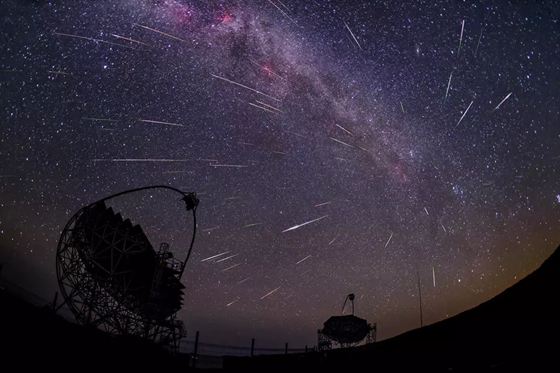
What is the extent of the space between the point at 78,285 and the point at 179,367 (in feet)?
35.9

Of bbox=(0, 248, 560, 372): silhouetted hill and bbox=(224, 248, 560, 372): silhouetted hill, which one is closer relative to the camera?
bbox=(224, 248, 560, 372): silhouetted hill

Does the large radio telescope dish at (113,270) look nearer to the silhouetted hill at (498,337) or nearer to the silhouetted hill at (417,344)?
the silhouetted hill at (417,344)

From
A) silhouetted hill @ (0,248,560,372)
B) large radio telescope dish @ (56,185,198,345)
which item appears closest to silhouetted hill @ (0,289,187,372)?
silhouetted hill @ (0,248,560,372)

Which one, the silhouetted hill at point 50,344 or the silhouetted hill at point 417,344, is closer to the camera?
the silhouetted hill at point 417,344

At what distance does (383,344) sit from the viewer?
9.75 meters

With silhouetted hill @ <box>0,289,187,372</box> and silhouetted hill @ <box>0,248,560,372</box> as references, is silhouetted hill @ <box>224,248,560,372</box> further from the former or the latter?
silhouetted hill @ <box>0,289,187,372</box>

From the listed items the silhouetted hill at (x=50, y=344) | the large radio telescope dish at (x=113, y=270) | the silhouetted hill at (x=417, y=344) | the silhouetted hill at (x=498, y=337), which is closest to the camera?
the silhouetted hill at (x=498, y=337)

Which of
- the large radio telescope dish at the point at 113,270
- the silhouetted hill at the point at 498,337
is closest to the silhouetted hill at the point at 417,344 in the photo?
the silhouetted hill at the point at 498,337

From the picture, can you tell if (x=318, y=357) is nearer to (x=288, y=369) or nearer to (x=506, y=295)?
(x=288, y=369)

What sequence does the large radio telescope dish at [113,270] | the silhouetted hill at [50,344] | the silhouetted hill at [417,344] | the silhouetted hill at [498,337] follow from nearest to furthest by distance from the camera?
the silhouetted hill at [498,337], the silhouetted hill at [417,344], the silhouetted hill at [50,344], the large radio telescope dish at [113,270]

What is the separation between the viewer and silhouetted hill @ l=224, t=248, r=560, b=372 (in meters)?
5.19

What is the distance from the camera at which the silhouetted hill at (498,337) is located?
519 centimetres

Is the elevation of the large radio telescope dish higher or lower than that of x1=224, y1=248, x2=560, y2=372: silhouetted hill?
higher

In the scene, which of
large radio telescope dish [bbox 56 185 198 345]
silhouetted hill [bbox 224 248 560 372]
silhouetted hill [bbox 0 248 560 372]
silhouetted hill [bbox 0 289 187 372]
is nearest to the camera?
silhouetted hill [bbox 224 248 560 372]
